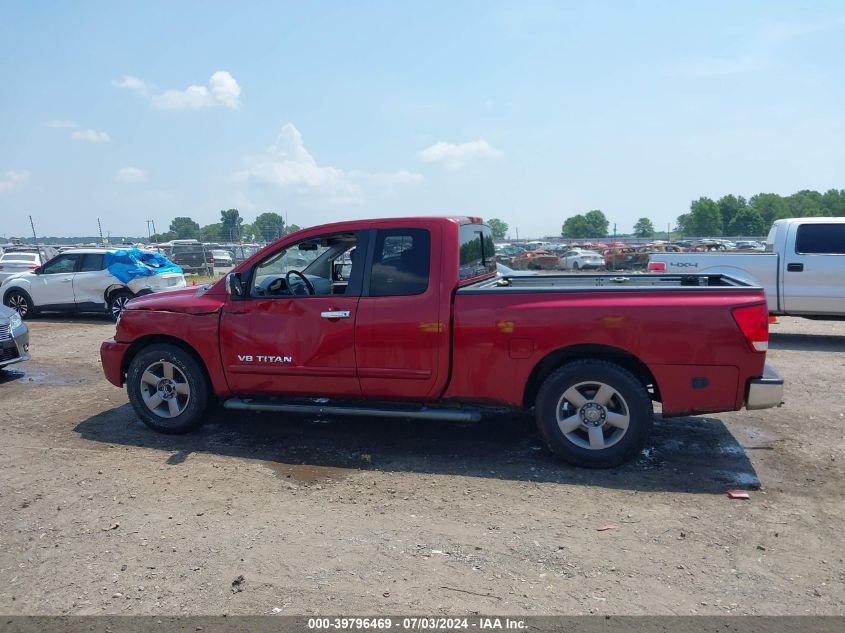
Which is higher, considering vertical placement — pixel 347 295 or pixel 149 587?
pixel 347 295

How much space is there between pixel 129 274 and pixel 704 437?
39.4ft

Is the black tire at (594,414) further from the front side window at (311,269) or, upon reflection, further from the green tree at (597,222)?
the green tree at (597,222)

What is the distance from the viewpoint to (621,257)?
96.3 feet

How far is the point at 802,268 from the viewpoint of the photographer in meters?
10.6

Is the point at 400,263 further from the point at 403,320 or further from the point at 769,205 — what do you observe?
the point at 769,205

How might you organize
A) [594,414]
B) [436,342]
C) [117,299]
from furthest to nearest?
[117,299] < [436,342] < [594,414]

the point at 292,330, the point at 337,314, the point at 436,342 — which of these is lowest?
the point at 436,342

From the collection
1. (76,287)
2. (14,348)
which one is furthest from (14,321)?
(76,287)

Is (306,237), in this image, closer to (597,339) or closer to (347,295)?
(347,295)

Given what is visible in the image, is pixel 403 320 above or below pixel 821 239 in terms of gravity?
below

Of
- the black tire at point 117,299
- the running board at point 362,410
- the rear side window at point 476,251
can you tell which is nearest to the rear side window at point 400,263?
the rear side window at point 476,251

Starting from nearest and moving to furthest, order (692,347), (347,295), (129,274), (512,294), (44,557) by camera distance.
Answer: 1. (44,557)
2. (692,347)
3. (512,294)
4. (347,295)
5. (129,274)

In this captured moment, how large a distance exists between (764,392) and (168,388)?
16.2 feet

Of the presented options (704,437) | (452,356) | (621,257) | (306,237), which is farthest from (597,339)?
(621,257)
